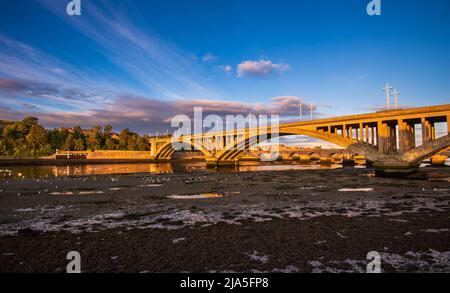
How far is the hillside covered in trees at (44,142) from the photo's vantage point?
375 feet

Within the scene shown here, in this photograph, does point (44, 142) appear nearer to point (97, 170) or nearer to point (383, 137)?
point (97, 170)

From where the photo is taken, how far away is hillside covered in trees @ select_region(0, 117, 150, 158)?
114188 mm

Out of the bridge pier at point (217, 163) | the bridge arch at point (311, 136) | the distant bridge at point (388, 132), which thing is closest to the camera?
the distant bridge at point (388, 132)

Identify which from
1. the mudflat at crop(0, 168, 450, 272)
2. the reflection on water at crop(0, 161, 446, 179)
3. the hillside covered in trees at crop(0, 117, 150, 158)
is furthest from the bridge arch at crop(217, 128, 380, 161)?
the hillside covered in trees at crop(0, 117, 150, 158)

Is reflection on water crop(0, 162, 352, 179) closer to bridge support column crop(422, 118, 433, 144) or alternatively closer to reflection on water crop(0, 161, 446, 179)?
reflection on water crop(0, 161, 446, 179)

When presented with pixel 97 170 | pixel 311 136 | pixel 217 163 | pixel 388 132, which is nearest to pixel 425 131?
pixel 388 132

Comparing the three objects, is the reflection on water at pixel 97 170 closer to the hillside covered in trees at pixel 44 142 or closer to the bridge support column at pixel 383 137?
A: the bridge support column at pixel 383 137

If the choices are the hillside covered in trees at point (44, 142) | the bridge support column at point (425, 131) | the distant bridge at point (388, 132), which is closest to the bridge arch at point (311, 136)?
the distant bridge at point (388, 132)

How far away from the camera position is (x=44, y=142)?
12200 centimetres

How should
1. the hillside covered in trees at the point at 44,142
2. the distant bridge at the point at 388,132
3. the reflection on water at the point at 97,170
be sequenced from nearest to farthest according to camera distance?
the distant bridge at the point at 388,132 < the reflection on water at the point at 97,170 < the hillside covered in trees at the point at 44,142
